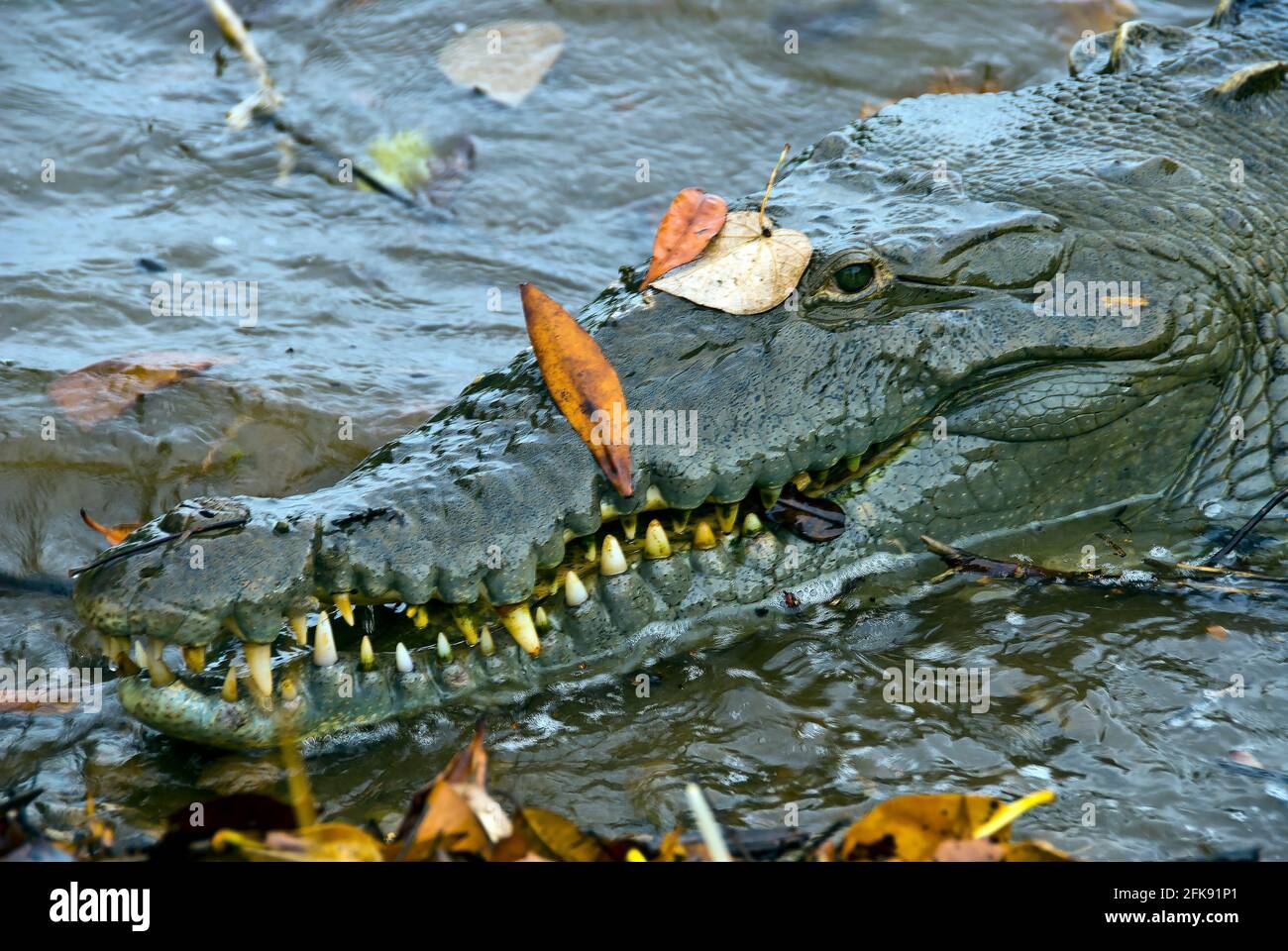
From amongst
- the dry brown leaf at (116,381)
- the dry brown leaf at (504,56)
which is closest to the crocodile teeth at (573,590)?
the dry brown leaf at (116,381)

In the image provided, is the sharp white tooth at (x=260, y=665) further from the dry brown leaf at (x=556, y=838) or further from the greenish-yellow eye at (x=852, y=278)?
the greenish-yellow eye at (x=852, y=278)

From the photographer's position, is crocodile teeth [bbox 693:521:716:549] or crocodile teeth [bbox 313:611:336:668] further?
crocodile teeth [bbox 693:521:716:549]

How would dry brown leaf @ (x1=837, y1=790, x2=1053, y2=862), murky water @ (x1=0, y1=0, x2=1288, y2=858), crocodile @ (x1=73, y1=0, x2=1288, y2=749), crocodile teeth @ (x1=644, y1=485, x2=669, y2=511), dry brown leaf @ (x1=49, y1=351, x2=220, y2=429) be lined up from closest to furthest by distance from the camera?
dry brown leaf @ (x1=837, y1=790, x2=1053, y2=862), crocodile @ (x1=73, y1=0, x2=1288, y2=749), murky water @ (x1=0, y1=0, x2=1288, y2=858), crocodile teeth @ (x1=644, y1=485, x2=669, y2=511), dry brown leaf @ (x1=49, y1=351, x2=220, y2=429)

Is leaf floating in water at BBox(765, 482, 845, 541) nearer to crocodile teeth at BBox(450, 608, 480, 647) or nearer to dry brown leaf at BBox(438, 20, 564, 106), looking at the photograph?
crocodile teeth at BBox(450, 608, 480, 647)

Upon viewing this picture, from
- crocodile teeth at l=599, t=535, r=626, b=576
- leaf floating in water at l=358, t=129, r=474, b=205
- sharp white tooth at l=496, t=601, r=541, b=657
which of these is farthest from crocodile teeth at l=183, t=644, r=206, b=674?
leaf floating in water at l=358, t=129, r=474, b=205

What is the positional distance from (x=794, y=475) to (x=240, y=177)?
11.9ft

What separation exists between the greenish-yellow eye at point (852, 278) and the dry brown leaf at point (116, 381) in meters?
2.28

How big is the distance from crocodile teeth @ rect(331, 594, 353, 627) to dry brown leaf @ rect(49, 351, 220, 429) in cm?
175

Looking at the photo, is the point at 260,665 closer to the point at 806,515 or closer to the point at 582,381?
the point at 582,381

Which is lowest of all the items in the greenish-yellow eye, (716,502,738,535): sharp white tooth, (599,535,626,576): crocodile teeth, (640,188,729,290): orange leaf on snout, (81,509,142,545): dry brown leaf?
(599,535,626,576): crocodile teeth

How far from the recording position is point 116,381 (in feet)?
15.0

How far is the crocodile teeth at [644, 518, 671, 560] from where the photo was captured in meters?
3.46

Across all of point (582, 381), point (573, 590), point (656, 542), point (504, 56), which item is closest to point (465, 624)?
point (573, 590)
